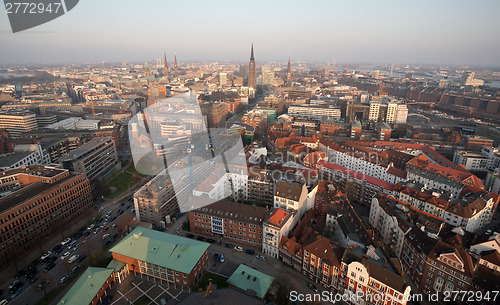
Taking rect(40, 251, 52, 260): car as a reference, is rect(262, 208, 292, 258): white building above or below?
above

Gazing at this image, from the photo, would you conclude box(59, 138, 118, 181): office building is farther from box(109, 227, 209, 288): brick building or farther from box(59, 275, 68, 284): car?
box(109, 227, 209, 288): brick building

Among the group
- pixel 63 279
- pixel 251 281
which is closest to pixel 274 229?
pixel 251 281

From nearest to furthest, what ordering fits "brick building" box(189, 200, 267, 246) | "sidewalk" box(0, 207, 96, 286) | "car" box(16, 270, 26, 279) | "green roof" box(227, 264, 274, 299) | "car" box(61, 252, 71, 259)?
1. "green roof" box(227, 264, 274, 299)
2. "car" box(16, 270, 26, 279)
3. "sidewalk" box(0, 207, 96, 286)
4. "car" box(61, 252, 71, 259)
5. "brick building" box(189, 200, 267, 246)

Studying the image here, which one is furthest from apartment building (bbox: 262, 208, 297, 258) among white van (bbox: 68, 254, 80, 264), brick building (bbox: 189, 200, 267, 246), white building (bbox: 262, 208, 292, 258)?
white van (bbox: 68, 254, 80, 264)

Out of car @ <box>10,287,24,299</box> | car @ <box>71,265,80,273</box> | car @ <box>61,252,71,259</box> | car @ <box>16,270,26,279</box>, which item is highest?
car @ <box>71,265,80,273</box>

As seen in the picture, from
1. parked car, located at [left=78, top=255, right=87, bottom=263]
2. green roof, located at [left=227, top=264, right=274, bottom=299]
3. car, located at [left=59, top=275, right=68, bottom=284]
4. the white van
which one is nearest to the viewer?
green roof, located at [left=227, top=264, right=274, bottom=299]

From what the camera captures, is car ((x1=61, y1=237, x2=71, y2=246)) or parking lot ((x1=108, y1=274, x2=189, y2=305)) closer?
parking lot ((x1=108, y1=274, x2=189, y2=305))

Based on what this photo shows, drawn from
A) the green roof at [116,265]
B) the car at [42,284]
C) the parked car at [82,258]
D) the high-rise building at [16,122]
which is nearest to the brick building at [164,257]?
the green roof at [116,265]

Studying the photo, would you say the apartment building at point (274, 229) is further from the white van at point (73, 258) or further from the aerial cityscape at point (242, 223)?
the white van at point (73, 258)
